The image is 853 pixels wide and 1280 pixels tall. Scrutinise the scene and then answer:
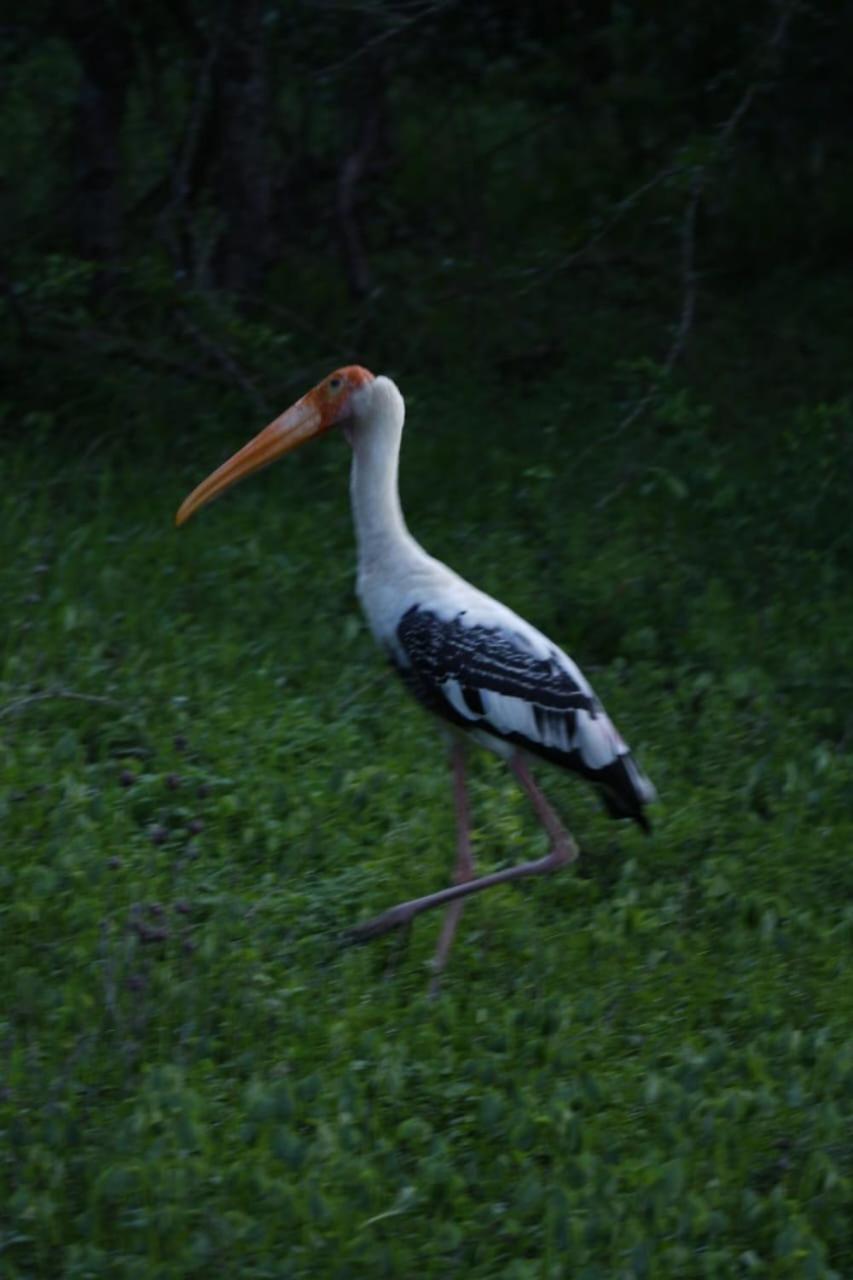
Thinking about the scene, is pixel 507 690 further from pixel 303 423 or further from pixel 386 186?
pixel 386 186

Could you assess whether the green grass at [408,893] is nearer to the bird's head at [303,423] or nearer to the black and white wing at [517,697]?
the black and white wing at [517,697]

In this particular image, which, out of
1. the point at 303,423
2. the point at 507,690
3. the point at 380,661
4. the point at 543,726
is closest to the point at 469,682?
the point at 507,690

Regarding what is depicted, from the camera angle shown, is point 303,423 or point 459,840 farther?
point 303,423

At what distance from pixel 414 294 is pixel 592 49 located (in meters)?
2.09

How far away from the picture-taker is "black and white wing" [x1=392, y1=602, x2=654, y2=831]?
439 centimetres

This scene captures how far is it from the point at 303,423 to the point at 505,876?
123 centimetres

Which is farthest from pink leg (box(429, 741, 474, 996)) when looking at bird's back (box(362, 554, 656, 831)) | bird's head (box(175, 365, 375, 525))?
bird's head (box(175, 365, 375, 525))

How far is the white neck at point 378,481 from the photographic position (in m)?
4.57

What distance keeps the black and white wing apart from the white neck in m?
0.20

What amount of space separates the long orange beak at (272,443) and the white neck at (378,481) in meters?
0.17

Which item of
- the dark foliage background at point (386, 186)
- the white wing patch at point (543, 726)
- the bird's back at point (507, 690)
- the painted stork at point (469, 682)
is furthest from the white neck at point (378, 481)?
the dark foliage background at point (386, 186)

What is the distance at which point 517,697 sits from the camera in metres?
4.39

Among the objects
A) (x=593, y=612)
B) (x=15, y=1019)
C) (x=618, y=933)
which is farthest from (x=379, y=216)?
(x=15, y=1019)

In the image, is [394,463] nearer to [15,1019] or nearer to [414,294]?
[15,1019]
